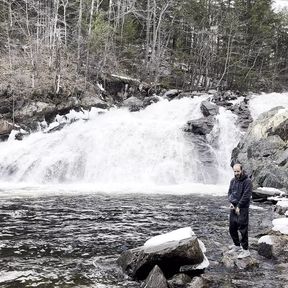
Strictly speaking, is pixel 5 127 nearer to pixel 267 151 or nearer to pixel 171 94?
pixel 171 94

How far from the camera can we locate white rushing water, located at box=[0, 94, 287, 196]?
20391 millimetres

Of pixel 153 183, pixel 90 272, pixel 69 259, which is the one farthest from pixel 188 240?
pixel 153 183

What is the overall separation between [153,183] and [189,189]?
2.54 m

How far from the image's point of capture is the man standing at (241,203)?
8.56m

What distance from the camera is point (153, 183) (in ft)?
69.8

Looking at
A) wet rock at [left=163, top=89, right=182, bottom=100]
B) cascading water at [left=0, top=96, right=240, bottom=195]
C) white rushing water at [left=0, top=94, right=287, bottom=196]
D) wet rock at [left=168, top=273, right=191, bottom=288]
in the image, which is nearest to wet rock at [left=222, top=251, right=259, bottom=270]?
wet rock at [left=168, top=273, right=191, bottom=288]

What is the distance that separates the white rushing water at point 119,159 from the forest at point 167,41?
9.27 metres

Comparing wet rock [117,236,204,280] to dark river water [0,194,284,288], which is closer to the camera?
wet rock [117,236,204,280]

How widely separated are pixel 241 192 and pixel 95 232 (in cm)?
432

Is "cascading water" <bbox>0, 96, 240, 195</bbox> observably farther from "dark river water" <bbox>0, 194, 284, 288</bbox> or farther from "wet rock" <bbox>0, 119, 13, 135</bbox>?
"dark river water" <bbox>0, 194, 284, 288</bbox>

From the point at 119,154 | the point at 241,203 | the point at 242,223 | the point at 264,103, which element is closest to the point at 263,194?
the point at 242,223

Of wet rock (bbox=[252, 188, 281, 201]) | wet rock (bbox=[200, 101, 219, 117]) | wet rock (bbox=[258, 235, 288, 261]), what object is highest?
wet rock (bbox=[200, 101, 219, 117])

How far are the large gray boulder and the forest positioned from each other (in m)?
15.7

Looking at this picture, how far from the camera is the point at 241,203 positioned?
337 inches
